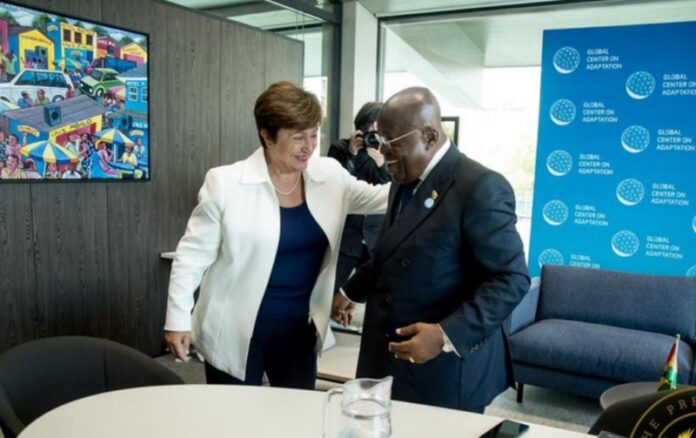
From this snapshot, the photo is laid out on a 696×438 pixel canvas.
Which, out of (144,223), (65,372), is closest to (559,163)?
(144,223)

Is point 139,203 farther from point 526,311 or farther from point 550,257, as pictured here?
point 550,257

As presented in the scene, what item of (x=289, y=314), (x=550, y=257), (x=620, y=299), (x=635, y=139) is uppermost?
(x=635, y=139)

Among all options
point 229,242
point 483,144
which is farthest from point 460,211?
point 483,144

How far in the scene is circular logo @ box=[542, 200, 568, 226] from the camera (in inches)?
175

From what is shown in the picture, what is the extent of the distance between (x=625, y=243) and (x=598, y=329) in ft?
3.02

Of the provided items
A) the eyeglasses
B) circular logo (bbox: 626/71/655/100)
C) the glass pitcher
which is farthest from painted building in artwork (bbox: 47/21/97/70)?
circular logo (bbox: 626/71/655/100)

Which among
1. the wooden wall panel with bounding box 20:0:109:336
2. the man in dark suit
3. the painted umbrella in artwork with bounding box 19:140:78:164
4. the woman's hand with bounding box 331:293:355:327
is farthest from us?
the wooden wall panel with bounding box 20:0:109:336

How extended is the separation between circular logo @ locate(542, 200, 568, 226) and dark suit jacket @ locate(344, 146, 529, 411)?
9.74 ft

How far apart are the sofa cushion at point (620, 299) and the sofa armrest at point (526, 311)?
0.05 metres

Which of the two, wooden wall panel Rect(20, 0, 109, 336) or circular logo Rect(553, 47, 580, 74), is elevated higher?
circular logo Rect(553, 47, 580, 74)

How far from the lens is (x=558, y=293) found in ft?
13.3

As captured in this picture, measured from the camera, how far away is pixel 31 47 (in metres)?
3.02

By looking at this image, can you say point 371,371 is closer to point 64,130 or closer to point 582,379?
point 582,379

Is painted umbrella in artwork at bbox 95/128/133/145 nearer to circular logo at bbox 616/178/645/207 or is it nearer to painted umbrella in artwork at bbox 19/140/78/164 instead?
painted umbrella in artwork at bbox 19/140/78/164
